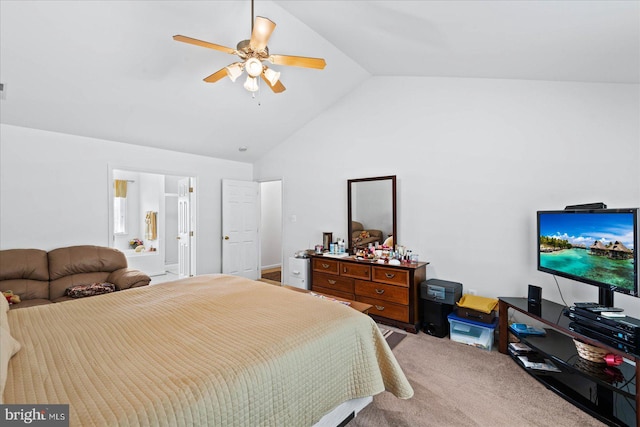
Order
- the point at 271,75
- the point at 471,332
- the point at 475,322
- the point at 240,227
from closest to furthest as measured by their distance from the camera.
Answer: the point at 271,75
the point at 475,322
the point at 471,332
the point at 240,227

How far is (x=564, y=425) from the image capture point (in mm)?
1861

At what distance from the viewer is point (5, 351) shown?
1101 millimetres

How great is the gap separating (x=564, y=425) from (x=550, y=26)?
2.62 m

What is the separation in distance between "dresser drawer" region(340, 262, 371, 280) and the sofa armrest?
2.40 m

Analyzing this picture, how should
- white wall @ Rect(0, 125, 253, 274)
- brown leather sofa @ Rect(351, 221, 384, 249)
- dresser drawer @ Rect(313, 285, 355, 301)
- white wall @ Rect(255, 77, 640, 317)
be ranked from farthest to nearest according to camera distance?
brown leather sofa @ Rect(351, 221, 384, 249) → dresser drawer @ Rect(313, 285, 355, 301) → white wall @ Rect(0, 125, 253, 274) → white wall @ Rect(255, 77, 640, 317)

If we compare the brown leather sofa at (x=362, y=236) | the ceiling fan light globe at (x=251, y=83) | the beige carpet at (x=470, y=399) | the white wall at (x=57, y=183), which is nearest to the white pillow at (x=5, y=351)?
the beige carpet at (x=470, y=399)

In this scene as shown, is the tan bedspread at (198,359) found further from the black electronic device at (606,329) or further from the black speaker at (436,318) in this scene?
the black speaker at (436,318)

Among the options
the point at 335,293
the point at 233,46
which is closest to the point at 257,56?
the point at 233,46

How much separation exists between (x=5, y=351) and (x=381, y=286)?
3102 millimetres

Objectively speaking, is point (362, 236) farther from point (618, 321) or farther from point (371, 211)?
point (618, 321)

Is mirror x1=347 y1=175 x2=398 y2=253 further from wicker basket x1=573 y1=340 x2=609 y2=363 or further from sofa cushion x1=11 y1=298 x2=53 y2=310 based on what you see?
sofa cushion x1=11 y1=298 x2=53 y2=310

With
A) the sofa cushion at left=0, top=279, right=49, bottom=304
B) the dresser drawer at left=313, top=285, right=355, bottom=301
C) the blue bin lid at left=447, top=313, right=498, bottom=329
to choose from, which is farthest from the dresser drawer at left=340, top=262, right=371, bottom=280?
the sofa cushion at left=0, top=279, right=49, bottom=304

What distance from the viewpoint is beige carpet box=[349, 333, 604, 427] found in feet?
6.23

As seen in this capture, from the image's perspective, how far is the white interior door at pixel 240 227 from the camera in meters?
5.30
